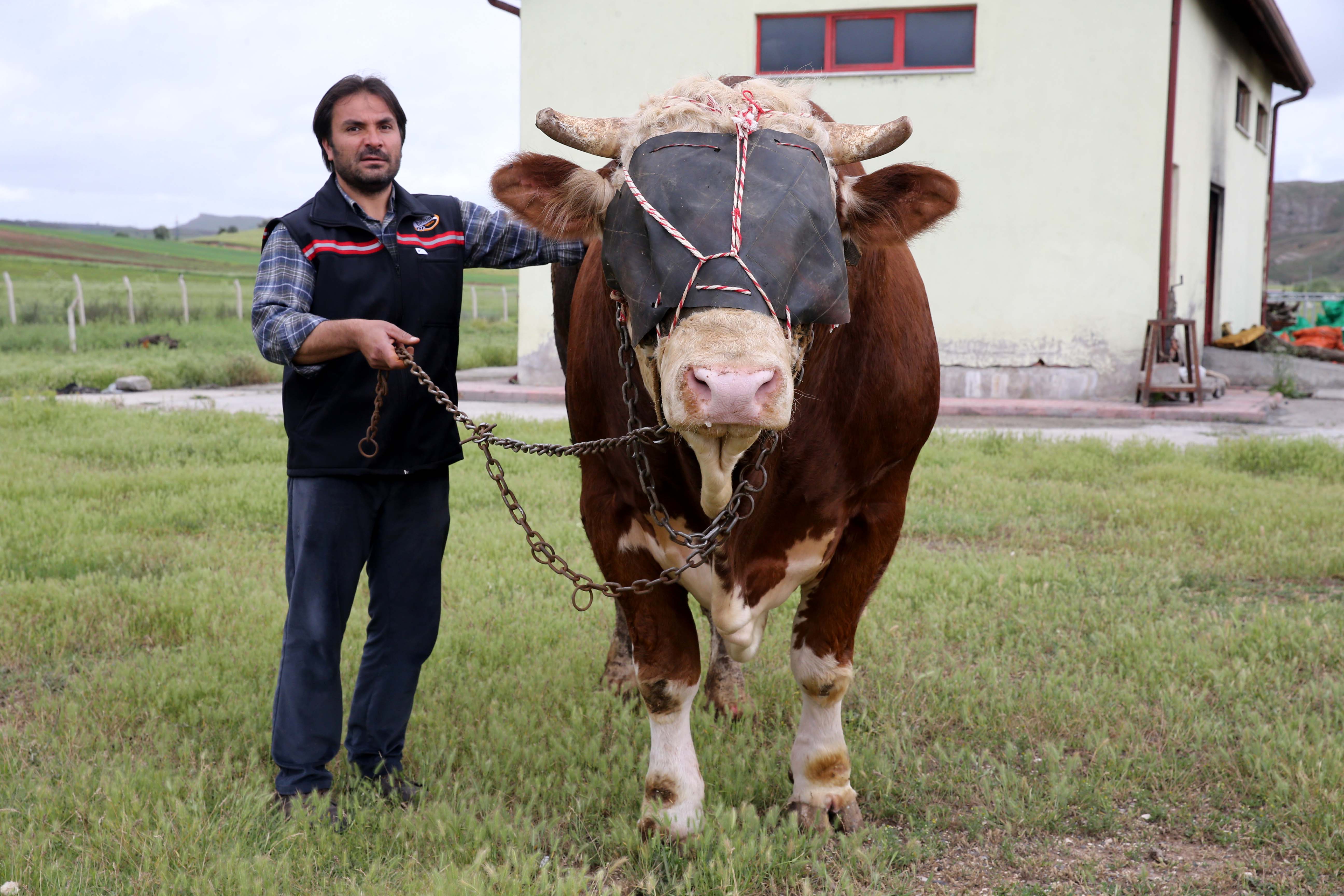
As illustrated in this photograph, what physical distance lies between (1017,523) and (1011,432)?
314 cm

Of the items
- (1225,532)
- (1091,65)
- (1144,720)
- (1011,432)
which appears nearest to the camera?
(1144,720)

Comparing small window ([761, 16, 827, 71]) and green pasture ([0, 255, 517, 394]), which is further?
green pasture ([0, 255, 517, 394])

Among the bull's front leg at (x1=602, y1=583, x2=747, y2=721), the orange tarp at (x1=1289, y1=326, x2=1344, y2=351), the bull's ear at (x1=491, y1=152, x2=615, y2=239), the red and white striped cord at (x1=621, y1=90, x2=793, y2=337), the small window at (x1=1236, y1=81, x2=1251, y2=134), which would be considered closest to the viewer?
the red and white striped cord at (x1=621, y1=90, x2=793, y2=337)

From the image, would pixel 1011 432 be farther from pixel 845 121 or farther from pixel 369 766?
pixel 369 766

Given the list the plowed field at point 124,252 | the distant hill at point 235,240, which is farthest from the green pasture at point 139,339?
→ the distant hill at point 235,240

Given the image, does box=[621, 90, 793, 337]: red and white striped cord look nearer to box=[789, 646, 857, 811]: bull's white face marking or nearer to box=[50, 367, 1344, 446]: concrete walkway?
box=[789, 646, 857, 811]: bull's white face marking

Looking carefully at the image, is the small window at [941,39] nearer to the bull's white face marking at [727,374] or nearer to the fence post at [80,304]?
the bull's white face marking at [727,374]

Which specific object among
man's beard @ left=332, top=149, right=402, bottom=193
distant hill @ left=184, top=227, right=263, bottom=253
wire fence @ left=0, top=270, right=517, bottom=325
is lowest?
man's beard @ left=332, top=149, right=402, bottom=193

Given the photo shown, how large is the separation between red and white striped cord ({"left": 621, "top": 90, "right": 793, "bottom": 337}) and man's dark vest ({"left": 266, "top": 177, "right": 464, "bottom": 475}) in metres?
0.90

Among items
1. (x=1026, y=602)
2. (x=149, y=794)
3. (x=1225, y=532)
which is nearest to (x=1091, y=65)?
(x=1225, y=532)

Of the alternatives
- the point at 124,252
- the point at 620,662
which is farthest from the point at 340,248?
the point at 124,252

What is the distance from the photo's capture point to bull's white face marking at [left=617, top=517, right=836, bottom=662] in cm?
290

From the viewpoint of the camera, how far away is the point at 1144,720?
3.54m

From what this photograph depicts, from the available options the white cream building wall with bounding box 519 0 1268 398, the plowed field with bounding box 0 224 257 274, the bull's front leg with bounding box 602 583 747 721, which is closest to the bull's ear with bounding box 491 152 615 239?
the bull's front leg with bounding box 602 583 747 721
